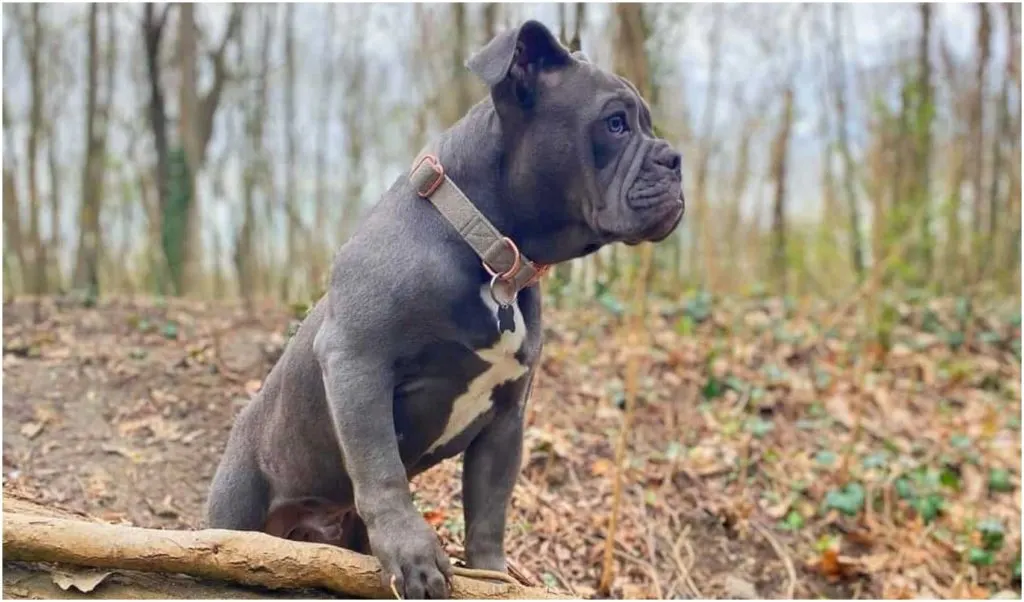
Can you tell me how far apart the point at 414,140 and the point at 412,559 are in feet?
34.7

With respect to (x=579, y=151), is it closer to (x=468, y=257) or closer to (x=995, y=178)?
(x=468, y=257)

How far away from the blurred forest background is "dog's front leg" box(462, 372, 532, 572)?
4.17m

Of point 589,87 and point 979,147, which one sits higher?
point 979,147

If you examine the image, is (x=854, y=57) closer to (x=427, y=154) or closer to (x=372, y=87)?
(x=372, y=87)

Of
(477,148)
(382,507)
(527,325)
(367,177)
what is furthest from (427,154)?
(367,177)

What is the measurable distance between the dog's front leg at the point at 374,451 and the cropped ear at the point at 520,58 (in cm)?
84

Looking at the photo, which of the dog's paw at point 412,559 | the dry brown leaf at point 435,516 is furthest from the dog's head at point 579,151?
the dry brown leaf at point 435,516

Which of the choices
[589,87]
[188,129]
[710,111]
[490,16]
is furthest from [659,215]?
[710,111]

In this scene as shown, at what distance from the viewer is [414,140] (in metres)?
12.9

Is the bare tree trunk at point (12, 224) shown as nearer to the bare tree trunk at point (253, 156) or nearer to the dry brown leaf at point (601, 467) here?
the bare tree trunk at point (253, 156)

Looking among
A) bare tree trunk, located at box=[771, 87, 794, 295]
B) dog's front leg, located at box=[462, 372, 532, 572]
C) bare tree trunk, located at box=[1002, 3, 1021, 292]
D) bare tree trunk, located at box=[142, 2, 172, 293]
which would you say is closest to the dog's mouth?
dog's front leg, located at box=[462, 372, 532, 572]

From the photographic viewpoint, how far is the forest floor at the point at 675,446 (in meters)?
5.70

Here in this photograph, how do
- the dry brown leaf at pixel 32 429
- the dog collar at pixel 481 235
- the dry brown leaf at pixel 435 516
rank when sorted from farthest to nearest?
the dry brown leaf at pixel 32 429 → the dry brown leaf at pixel 435 516 → the dog collar at pixel 481 235

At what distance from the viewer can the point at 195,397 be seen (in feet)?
22.2
